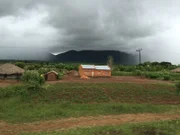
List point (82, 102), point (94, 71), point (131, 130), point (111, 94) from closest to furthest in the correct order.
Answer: point (131, 130)
point (82, 102)
point (111, 94)
point (94, 71)

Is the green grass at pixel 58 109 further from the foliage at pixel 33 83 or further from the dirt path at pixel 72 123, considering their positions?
the foliage at pixel 33 83

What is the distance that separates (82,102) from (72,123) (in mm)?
6796

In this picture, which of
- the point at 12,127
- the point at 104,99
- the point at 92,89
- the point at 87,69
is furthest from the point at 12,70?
the point at 12,127

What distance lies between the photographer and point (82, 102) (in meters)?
24.4

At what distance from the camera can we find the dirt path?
52.9ft

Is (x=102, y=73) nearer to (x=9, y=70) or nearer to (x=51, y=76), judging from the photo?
(x=51, y=76)

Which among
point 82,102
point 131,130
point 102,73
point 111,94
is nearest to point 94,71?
point 102,73

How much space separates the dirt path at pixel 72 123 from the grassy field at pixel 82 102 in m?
1.53

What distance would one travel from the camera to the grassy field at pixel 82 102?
2099 centimetres

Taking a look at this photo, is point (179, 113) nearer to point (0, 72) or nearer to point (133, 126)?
point (133, 126)

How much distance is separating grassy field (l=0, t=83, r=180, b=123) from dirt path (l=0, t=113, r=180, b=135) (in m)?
1.53

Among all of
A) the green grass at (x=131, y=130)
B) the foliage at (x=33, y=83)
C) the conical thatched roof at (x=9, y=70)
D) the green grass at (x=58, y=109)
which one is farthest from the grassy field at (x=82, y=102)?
the conical thatched roof at (x=9, y=70)

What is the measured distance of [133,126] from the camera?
52.5 ft

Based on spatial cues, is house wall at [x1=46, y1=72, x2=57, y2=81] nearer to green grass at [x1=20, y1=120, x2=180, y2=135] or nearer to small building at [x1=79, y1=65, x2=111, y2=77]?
small building at [x1=79, y1=65, x2=111, y2=77]
